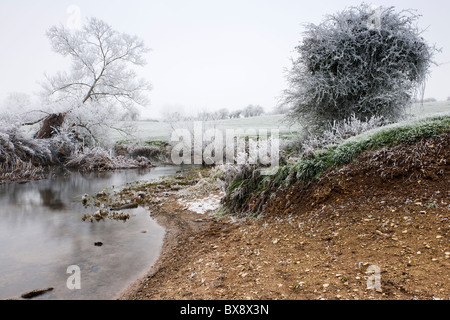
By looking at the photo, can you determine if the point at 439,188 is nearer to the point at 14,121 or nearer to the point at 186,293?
the point at 186,293

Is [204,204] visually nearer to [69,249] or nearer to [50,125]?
[69,249]

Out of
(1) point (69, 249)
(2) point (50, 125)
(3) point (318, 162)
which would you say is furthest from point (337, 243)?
(2) point (50, 125)

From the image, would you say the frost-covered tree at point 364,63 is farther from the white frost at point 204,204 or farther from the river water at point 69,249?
the river water at point 69,249

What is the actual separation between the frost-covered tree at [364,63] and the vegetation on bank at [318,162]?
3.42 meters

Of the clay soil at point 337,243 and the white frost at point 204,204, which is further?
the white frost at point 204,204

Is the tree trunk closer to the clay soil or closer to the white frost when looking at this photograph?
the white frost

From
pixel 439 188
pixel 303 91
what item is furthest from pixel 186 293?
pixel 303 91

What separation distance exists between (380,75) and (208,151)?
1082 cm

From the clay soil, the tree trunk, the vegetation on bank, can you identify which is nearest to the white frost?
the vegetation on bank

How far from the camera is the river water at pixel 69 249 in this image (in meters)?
3.07

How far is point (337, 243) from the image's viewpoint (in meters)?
2.77

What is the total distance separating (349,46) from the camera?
7.77 m

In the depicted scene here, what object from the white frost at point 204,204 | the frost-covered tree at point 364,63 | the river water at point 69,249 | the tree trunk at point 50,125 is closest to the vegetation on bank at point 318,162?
the white frost at point 204,204

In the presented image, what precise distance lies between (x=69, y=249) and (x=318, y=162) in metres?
4.08
